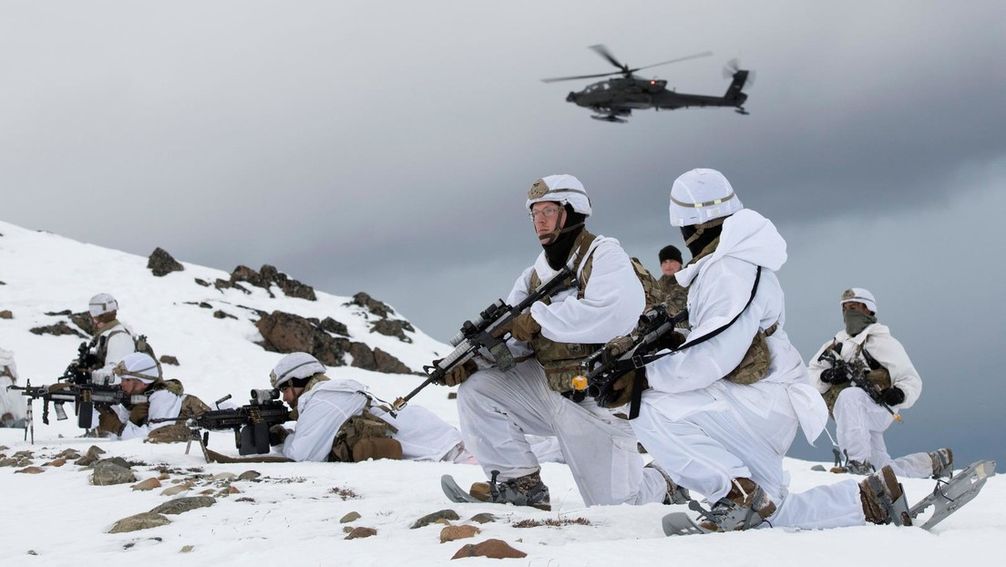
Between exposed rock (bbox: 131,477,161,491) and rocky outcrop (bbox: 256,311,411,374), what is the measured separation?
65.9ft

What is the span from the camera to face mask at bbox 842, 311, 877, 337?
9289 millimetres

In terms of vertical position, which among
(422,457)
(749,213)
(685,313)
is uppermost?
(749,213)

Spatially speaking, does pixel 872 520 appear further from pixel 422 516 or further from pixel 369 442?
pixel 369 442

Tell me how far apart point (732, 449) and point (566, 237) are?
181cm

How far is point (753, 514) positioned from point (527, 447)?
1.83m

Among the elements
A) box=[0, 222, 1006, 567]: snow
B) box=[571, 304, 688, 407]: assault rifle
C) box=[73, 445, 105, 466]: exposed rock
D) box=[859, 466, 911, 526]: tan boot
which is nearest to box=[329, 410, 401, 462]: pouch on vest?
box=[0, 222, 1006, 567]: snow

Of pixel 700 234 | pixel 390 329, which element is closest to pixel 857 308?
pixel 700 234

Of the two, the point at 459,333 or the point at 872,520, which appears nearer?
the point at 872,520

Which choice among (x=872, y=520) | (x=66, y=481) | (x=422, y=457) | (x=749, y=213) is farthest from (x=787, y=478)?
(x=66, y=481)

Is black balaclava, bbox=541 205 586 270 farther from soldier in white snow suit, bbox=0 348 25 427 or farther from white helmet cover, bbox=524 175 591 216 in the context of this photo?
soldier in white snow suit, bbox=0 348 25 427

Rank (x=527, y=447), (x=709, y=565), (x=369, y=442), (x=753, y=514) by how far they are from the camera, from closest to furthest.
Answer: (x=709, y=565) < (x=753, y=514) < (x=527, y=447) < (x=369, y=442)

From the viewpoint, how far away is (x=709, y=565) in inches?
120

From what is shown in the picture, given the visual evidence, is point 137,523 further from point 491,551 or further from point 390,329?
point 390,329

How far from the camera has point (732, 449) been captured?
3881 mm
